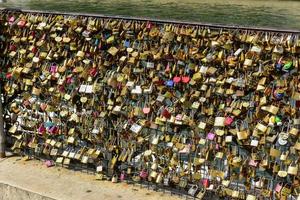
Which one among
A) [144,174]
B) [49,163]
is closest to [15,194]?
[49,163]

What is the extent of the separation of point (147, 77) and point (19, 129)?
1.76 metres

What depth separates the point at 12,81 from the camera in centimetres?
559

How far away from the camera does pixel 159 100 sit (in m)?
4.62

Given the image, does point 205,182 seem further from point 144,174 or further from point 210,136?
point 144,174

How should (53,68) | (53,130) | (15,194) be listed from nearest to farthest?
(15,194) → (53,68) → (53,130)

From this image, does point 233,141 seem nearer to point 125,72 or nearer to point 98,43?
point 125,72

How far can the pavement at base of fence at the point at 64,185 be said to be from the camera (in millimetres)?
4855

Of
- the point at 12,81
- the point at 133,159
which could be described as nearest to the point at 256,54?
the point at 133,159

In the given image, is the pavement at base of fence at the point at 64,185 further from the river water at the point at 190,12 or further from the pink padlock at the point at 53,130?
the river water at the point at 190,12

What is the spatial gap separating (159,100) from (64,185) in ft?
4.05

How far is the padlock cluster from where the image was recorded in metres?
4.12

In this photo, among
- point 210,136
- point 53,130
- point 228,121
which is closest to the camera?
point 228,121

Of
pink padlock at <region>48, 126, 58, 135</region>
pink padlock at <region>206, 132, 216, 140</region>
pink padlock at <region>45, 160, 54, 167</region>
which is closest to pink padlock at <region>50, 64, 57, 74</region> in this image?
pink padlock at <region>48, 126, 58, 135</region>

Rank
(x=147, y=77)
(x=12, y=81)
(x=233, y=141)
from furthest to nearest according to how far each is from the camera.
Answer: (x=12, y=81), (x=147, y=77), (x=233, y=141)
